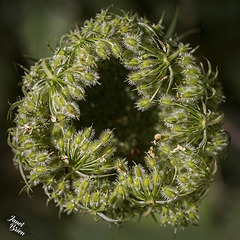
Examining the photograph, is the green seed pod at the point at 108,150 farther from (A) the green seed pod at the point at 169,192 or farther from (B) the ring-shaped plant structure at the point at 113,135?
(A) the green seed pod at the point at 169,192

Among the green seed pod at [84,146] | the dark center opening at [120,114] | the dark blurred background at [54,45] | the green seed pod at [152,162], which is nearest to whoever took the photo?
the green seed pod at [84,146]

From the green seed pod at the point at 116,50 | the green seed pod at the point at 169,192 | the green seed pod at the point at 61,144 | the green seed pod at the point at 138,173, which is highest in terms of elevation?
the green seed pod at the point at 116,50

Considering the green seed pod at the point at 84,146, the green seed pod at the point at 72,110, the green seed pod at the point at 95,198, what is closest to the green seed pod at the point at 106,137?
the green seed pod at the point at 84,146

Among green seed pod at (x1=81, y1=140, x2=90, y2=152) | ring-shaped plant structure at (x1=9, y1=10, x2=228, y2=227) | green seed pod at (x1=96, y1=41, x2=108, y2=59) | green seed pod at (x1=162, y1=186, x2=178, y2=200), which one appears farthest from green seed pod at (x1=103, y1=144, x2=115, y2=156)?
green seed pod at (x1=96, y1=41, x2=108, y2=59)

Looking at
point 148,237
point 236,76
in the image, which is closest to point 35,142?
point 148,237

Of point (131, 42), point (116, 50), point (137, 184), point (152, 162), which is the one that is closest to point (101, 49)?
point (116, 50)

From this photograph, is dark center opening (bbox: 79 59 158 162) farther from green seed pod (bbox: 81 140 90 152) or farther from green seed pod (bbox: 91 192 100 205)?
green seed pod (bbox: 91 192 100 205)

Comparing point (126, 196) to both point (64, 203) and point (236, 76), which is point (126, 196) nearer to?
point (64, 203)
